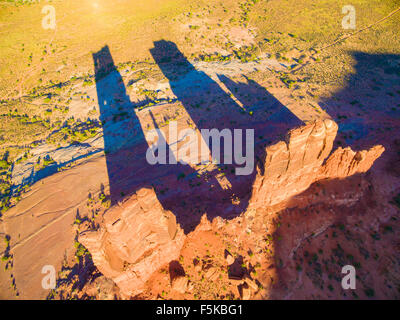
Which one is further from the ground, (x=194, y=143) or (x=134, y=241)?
(x=134, y=241)

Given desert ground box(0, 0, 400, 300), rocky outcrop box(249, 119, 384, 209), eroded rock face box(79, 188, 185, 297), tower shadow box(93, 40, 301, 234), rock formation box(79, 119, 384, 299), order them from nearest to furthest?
1. eroded rock face box(79, 188, 185, 297)
2. rock formation box(79, 119, 384, 299)
3. rocky outcrop box(249, 119, 384, 209)
4. desert ground box(0, 0, 400, 300)
5. tower shadow box(93, 40, 301, 234)

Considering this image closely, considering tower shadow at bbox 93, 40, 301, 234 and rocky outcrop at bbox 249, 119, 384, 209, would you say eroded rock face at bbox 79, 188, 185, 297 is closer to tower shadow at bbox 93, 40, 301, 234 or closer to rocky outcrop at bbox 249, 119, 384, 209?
tower shadow at bbox 93, 40, 301, 234

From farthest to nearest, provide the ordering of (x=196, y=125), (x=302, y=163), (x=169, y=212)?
1. (x=196, y=125)
2. (x=302, y=163)
3. (x=169, y=212)

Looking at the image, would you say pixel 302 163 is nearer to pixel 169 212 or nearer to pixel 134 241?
pixel 169 212

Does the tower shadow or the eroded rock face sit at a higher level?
the eroded rock face

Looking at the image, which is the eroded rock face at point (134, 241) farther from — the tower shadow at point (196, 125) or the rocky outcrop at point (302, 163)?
the rocky outcrop at point (302, 163)

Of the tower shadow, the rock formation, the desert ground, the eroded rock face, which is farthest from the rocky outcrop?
the eroded rock face

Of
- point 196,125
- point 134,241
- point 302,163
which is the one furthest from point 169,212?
point 196,125
